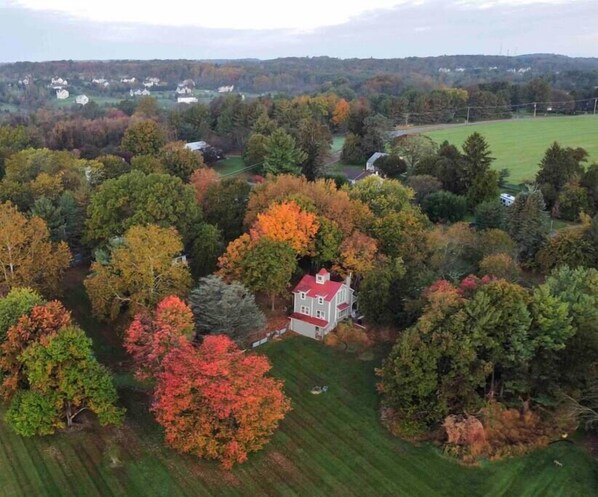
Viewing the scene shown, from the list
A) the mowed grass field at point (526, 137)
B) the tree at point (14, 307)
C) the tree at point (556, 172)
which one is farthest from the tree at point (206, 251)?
the mowed grass field at point (526, 137)

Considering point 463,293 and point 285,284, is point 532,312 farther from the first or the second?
point 285,284

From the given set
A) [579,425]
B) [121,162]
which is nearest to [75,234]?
[121,162]

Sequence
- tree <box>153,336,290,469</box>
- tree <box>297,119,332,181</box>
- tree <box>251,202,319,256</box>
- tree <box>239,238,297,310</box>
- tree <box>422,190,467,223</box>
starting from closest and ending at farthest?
tree <box>153,336,290,469</box>, tree <box>239,238,297,310</box>, tree <box>251,202,319,256</box>, tree <box>422,190,467,223</box>, tree <box>297,119,332,181</box>

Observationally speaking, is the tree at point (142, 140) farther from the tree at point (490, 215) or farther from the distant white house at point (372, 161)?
the tree at point (490, 215)

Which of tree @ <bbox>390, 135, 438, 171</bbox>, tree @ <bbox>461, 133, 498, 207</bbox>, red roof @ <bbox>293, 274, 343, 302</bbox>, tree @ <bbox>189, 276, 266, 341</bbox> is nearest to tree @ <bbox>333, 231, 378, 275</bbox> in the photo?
red roof @ <bbox>293, 274, 343, 302</bbox>

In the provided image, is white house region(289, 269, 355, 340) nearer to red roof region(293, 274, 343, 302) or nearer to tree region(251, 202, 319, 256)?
red roof region(293, 274, 343, 302)

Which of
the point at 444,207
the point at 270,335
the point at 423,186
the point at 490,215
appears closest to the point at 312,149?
the point at 423,186
